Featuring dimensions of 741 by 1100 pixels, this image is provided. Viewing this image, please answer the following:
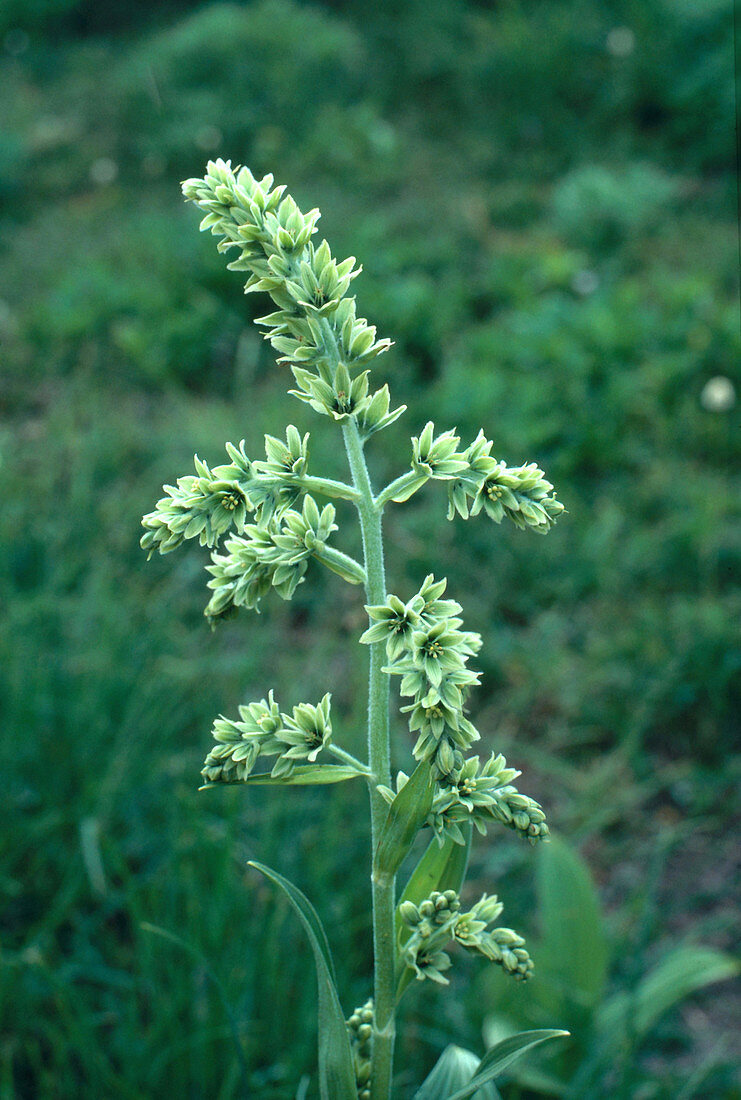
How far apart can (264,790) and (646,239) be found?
5.29 meters

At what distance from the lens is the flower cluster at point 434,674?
1.00 m

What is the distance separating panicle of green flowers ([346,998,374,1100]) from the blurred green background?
2.05 ft

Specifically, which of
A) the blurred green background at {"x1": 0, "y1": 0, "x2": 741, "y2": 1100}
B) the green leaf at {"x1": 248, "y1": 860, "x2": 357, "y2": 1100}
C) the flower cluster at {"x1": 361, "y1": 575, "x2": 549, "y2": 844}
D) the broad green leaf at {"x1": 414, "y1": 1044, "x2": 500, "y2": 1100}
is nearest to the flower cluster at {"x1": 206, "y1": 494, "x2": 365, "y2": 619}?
the flower cluster at {"x1": 361, "y1": 575, "x2": 549, "y2": 844}

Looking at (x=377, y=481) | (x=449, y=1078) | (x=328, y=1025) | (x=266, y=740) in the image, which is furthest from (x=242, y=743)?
(x=377, y=481)

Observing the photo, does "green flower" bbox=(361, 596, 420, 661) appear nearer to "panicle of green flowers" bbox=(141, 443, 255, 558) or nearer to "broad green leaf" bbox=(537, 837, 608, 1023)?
"panicle of green flowers" bbox=(141, 443, 255, 558)

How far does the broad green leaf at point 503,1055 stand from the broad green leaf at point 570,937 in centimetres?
126

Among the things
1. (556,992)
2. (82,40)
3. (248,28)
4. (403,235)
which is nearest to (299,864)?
(556,992)

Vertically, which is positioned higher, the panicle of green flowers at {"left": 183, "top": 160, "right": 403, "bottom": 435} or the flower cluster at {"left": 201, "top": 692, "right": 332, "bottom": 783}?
the panicle of green flowers at {"left": 183, "top": 160, "right": 403, "bottom": 435}

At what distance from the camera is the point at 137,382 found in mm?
5879

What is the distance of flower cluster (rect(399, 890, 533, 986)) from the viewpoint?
1.15m

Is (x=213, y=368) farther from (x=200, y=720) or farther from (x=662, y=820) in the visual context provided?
(x=662, y=820)

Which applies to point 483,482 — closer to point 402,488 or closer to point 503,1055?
point 402,488

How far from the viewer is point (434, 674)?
993 millimetres

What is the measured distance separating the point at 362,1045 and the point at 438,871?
338 mm
